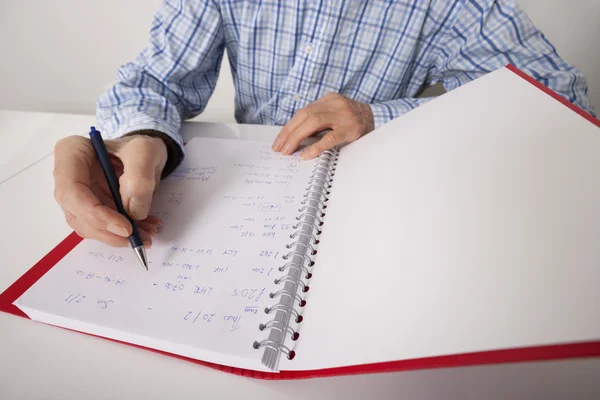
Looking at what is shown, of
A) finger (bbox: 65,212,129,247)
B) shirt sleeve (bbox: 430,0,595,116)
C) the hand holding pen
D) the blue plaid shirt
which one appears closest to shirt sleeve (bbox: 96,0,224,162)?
the blue plaid shirt

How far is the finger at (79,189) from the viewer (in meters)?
0.33

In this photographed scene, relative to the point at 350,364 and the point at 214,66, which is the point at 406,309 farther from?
the point at 214,66

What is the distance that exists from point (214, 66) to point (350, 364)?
0.66 m

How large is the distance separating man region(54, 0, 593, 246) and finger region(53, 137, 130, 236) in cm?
4

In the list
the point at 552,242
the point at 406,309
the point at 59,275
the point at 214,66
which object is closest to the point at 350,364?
the point at 406,309

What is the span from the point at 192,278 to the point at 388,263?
0.19 m

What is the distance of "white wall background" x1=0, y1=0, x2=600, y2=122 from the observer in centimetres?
80

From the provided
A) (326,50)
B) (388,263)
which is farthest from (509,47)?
(388,263)

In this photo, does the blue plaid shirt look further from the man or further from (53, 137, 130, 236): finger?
(53, 137, 130, 236): finger

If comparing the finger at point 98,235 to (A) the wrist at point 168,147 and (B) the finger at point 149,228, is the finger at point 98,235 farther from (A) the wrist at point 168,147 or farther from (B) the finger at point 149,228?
(A) the wrist at point 168,147

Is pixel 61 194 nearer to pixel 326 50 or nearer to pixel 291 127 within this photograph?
pixel 291 127

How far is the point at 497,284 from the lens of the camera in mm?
218

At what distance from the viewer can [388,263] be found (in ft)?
0.92

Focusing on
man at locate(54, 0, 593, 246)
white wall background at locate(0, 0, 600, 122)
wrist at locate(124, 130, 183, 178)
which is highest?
white wall background at locate(0, 0, 600, 122)
